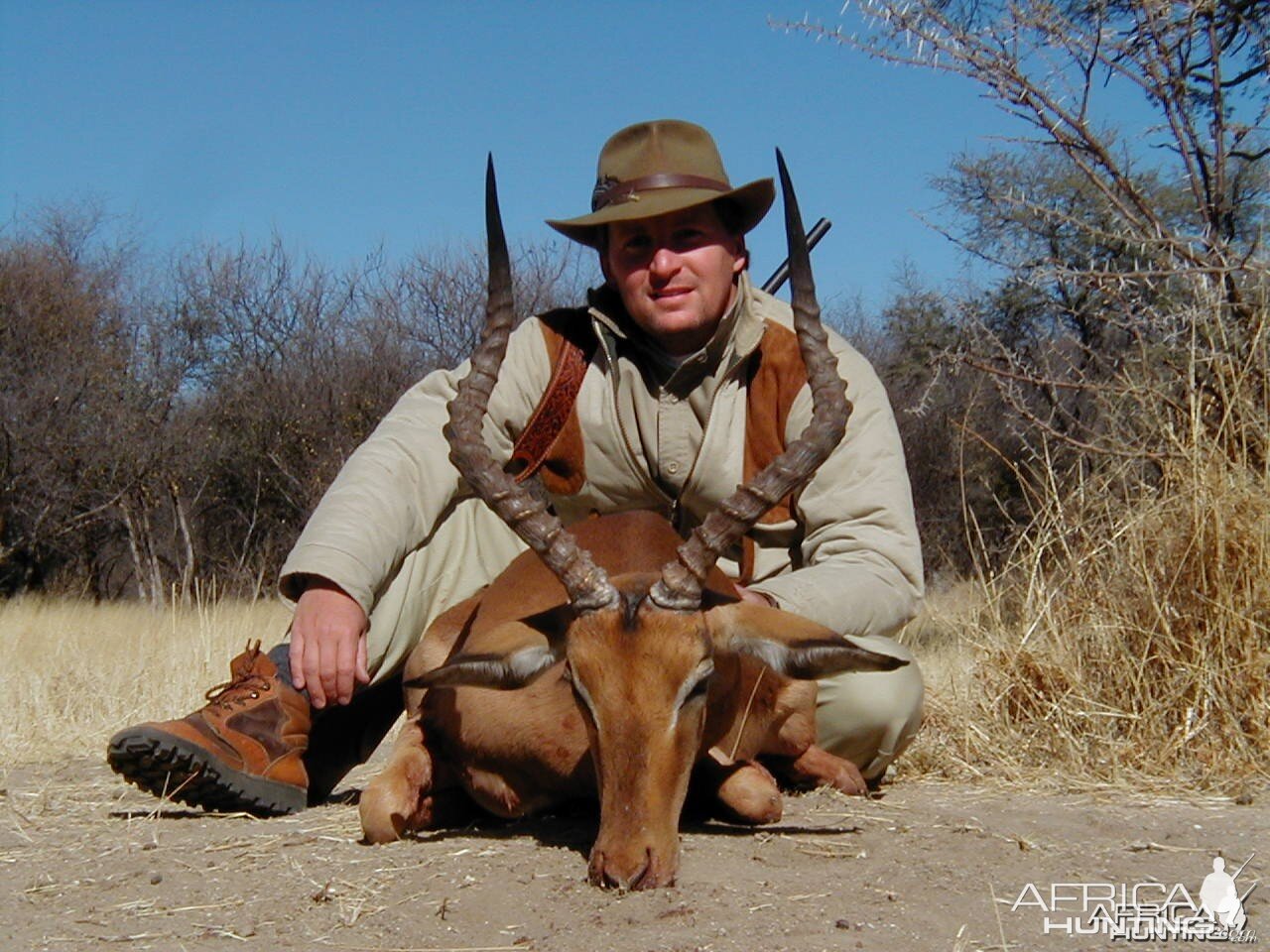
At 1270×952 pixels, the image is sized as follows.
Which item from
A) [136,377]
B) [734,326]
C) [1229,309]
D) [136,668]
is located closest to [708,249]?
[734,326]

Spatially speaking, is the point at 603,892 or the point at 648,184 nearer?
the point at 603,892

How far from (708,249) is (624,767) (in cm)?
228

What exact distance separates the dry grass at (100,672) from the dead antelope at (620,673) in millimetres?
3157

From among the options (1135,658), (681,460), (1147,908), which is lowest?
(1147,908)

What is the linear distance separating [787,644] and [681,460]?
1.52 m

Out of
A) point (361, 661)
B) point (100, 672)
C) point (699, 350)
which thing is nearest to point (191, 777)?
point (361, 661)

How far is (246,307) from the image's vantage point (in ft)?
71.5

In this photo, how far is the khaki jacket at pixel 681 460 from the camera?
5012 mm

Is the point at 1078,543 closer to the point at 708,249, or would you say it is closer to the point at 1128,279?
the point at 1128,279

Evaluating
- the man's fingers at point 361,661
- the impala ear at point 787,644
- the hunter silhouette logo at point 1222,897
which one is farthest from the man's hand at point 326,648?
the hunter silhouette logo at point 1222,897

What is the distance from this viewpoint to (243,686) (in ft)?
16.7

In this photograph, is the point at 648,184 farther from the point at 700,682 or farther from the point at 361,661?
the point at 700,682

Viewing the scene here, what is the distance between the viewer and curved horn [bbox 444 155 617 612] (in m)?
4.09

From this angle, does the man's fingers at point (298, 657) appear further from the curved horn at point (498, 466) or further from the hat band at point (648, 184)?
the hat band at point (648, 184)
